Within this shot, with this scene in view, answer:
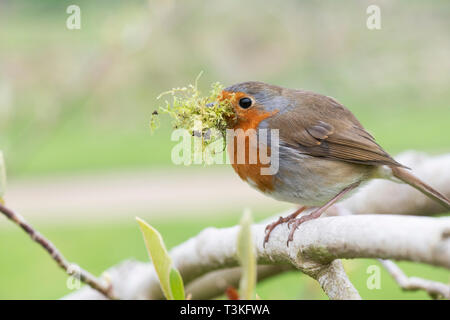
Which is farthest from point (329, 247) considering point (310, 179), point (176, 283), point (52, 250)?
point (310, 179)

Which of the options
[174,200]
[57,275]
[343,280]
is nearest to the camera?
[343,280]

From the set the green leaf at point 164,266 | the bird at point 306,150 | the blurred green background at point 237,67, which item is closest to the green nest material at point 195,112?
the bird at point 306,150

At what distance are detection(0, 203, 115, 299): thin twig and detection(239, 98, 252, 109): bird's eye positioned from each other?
2.76ft

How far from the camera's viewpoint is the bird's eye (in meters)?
2.32

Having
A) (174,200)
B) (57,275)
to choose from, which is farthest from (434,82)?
(57,275)

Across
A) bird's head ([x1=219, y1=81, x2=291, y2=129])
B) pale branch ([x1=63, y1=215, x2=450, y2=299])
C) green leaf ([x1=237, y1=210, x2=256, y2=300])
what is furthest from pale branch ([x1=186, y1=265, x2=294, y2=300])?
green leaf ([x1=237, y1=210, x2=256, y2=300])

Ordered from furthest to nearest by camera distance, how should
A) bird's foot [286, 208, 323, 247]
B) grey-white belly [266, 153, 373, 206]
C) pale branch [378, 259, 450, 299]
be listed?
1. grey-white belly [266, 153, 373, 206]
2. bird's foot [286, 208, 323, 247]
3. pale branch [378, 259, 450, 299]

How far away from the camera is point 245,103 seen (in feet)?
7.64

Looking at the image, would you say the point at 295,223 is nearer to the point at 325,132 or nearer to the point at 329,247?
the point at 329,247

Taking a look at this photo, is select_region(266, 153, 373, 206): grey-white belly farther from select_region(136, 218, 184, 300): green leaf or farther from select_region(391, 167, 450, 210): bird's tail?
select_region(136, 218, 184, 300): green leaf

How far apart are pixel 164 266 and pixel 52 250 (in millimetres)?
411
